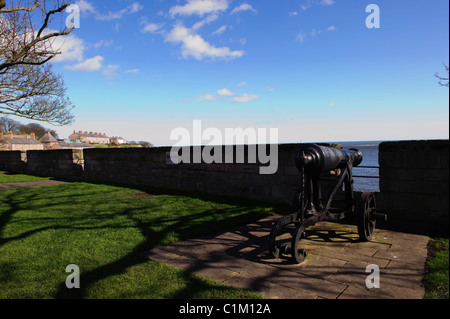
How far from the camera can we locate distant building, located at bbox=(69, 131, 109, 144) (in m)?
122

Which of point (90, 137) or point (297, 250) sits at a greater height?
point (90, 137)

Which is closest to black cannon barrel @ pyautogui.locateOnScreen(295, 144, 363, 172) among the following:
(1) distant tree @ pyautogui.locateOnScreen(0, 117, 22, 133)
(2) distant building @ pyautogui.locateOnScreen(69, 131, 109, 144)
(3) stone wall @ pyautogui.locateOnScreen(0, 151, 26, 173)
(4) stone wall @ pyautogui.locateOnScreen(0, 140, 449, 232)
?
(4) stone wall @ pyautogui.locateOnScreen(0, 140, 449, 232)

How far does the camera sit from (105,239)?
4.41 meters

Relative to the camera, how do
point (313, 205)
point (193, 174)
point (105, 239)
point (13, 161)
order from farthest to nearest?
point (13, 161) < point (193, 174) < point (105, 239) < point (313, 205)

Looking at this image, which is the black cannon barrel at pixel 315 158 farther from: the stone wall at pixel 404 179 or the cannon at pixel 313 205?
the stone wall at pixel 404 179

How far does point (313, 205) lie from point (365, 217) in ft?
2.57

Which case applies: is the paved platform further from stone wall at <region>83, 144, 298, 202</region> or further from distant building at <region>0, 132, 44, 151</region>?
distant building at <region>0, 132, 44, 151</region>

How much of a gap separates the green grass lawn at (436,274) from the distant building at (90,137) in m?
128

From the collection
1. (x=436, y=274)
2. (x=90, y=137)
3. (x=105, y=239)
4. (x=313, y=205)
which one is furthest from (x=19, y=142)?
(x=436, y=274)

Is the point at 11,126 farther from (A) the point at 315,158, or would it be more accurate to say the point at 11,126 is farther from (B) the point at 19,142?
(A) the point at 315,158

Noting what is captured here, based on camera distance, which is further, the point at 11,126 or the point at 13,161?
the point at 11,126
